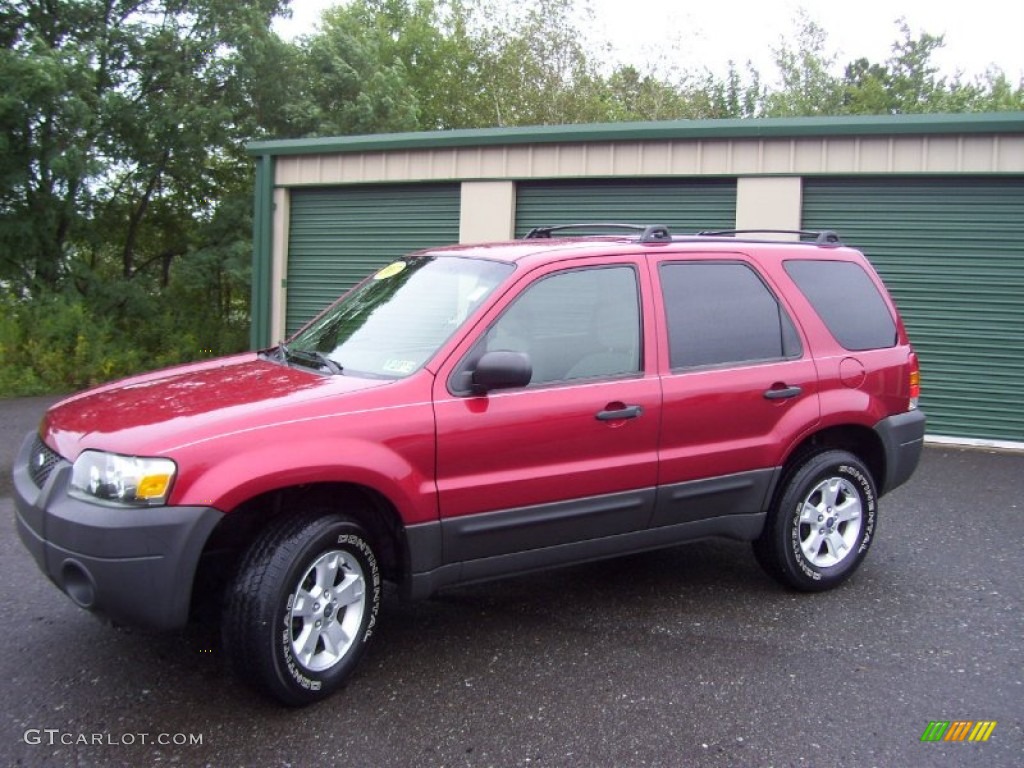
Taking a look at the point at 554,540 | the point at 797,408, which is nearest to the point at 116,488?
the point at 554,540

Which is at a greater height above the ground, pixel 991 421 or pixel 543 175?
pixel 543 175

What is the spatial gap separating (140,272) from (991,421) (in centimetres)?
1447

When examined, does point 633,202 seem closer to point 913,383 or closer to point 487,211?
point 487,211

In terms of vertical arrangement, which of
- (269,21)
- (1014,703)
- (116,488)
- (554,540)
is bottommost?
(1014,703)

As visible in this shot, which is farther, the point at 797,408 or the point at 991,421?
the point at 991,421

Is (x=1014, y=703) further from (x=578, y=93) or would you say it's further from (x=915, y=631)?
(x=578, y=93)

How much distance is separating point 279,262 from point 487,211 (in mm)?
3300

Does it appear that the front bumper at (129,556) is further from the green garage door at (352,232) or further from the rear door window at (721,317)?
the green garage door at (352,232)

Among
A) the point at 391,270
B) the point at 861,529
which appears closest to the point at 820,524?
the point at 861,529

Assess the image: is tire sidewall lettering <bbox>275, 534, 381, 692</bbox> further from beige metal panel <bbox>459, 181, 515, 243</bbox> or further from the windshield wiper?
beige metal panel <bbox>459, 181, 515, 243</bbox>

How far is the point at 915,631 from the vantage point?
4.61 meters

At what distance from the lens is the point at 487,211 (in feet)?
38.1

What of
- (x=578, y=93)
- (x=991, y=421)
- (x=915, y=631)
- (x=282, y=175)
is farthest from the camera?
(x=578, y=93)

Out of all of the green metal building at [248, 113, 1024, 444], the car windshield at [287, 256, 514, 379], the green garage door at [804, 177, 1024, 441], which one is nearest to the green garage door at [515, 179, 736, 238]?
the green metal building at [248, 113, 1024, 444]
